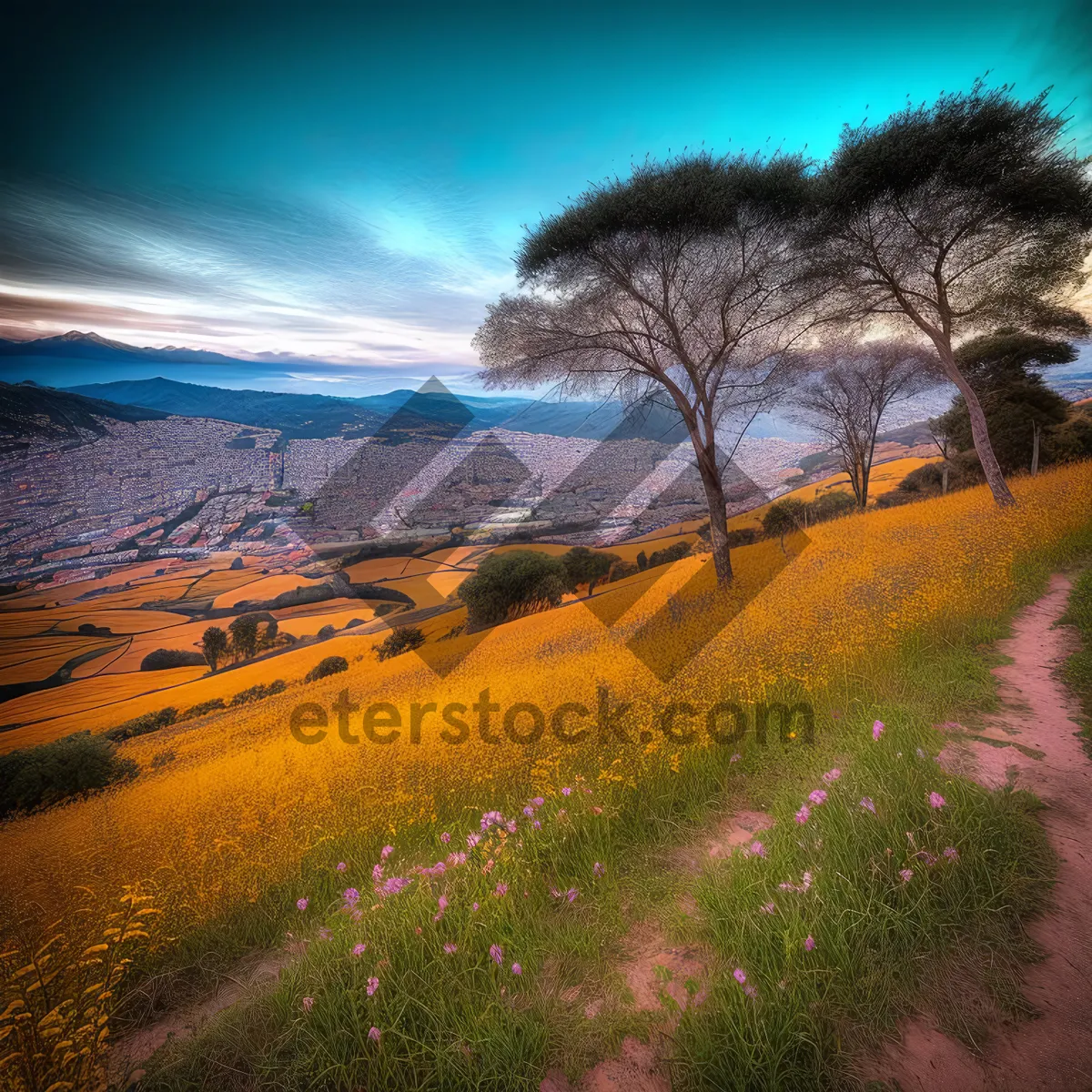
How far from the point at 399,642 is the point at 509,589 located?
4.65m

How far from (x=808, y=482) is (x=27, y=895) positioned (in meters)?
33.0

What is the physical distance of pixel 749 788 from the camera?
3.59 metres

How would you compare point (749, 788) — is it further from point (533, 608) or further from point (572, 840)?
point (533, 608)

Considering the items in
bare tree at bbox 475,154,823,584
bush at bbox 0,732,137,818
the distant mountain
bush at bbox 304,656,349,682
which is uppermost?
bare tree at bbox 475,154,823,584

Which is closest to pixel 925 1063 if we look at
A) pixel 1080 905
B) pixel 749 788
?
pixel 1080 905

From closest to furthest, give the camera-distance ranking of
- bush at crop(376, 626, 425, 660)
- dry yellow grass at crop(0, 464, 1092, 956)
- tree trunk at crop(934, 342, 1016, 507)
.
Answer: dry yellow grass at crop(0, 464, 1092, 956), tree trunk at crop(934, 342, 1016, 507), bush at crop(376, 626, 425, 660)

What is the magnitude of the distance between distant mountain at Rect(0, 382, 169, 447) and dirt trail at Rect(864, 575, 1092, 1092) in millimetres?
16124

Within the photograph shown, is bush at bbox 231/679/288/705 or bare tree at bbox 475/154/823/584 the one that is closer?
bare tree at bbox 475/154/823/584

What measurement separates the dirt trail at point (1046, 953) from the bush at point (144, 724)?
44.4ft

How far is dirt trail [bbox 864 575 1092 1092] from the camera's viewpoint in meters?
1.58

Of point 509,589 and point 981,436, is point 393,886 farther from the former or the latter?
point 509,589

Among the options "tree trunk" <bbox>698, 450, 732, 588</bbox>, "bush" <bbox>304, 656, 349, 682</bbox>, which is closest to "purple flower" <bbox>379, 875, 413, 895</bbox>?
"tree trunk" <bbox>698, 450, 732, 588</bbox>

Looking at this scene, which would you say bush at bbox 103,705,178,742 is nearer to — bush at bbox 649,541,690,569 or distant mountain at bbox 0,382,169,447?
distant mountain at bbox 0,382,169,447

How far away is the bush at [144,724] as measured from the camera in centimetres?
990
